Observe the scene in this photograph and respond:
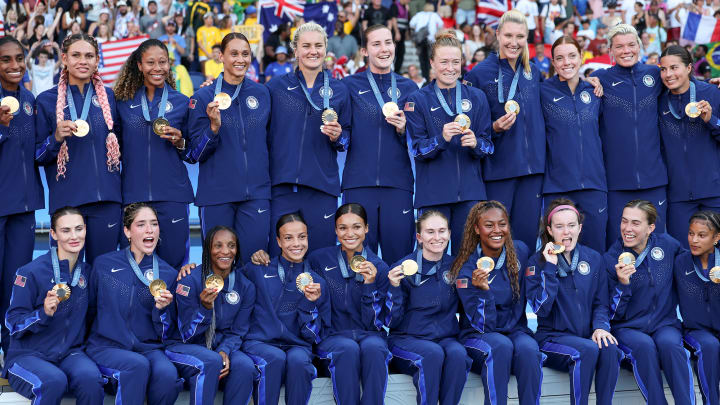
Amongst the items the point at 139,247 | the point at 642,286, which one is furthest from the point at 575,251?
the point at 139,247

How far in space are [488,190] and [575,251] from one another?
3.00ft

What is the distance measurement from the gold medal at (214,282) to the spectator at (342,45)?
36.6 feet

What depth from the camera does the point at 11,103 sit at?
6777mm

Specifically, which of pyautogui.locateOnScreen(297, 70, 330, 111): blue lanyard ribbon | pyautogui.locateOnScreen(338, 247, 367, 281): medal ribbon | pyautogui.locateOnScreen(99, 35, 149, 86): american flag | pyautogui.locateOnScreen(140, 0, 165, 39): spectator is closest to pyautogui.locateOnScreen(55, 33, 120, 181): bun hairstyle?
pyautogui.locateOnScreen(297, 70, 330, 111): blue lanyard ribbon

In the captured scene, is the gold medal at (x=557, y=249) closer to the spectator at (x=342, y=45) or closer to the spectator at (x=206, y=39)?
the spectator at (x=342, y=45)

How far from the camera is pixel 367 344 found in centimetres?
670

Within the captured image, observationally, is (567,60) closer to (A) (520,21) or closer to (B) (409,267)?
(A) (520,21)

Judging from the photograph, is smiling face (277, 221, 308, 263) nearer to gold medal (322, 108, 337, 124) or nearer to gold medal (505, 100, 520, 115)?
gold medal (322, 108, 337, 124)

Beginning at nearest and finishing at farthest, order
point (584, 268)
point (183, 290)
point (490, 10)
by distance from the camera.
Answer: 1. point (183, 290)
2. point (584, 268)
3. point (490, 10)

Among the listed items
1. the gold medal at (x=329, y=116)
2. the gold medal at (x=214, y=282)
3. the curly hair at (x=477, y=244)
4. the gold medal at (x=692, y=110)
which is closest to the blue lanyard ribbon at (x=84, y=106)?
the gold medal at (x=214, y=282)

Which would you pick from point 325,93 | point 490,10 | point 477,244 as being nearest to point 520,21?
point 325,93

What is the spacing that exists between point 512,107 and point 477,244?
107 cm

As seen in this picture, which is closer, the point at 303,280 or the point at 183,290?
the point at 183,290

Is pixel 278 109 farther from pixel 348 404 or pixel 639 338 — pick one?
pixel 639 338
